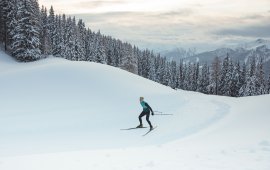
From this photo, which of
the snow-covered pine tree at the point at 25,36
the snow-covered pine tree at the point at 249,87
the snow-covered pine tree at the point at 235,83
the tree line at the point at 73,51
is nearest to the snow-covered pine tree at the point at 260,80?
the tree line at the point at 73,51

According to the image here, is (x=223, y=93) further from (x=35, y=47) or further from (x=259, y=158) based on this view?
(x=259, y=158)

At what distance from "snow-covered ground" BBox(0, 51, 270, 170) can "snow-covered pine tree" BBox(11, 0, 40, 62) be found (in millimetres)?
17803

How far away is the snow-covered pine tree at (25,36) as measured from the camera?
5052cm

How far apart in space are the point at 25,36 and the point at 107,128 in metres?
35.6

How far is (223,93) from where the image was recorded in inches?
3086

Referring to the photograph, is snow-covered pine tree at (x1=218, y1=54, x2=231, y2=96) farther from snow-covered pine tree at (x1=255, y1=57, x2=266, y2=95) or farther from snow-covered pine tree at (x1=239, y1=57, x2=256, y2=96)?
snow-covered pine tree at (x1=255, y1=57, x2=266, y2=95)

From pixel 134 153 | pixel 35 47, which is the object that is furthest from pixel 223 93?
pixel 134 153

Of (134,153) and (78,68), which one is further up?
(78,68)

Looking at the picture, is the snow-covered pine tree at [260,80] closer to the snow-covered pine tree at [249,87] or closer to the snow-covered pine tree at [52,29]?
the snow-covered pine tree at [249,87]

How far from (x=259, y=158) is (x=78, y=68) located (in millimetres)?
26901

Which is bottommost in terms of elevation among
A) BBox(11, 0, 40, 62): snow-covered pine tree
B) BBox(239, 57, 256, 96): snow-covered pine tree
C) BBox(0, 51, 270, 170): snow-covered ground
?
BBox(239, 57, 256, 96): snow-covered pine tree

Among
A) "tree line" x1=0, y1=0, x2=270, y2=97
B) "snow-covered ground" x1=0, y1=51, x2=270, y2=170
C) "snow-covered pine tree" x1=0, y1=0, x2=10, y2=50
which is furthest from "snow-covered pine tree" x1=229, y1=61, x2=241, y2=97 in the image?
"snow-covered pine tree" x1=0, y1=0, x2=10, y2=50

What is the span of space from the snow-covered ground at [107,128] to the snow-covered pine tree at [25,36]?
17.8 m

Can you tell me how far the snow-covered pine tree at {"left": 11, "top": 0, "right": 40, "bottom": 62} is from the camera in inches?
1989
